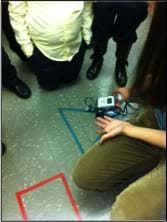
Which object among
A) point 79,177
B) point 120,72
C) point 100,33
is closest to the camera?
point 79,177

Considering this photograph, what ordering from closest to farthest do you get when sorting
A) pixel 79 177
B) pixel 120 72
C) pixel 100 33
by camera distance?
pixel 79 177, pixel 100 33, pixel 120 72

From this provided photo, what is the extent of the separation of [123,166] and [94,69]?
1.34 ft

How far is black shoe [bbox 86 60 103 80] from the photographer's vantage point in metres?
1.15

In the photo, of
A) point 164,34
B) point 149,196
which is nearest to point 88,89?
point 149,196

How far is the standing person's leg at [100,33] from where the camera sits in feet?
2.91

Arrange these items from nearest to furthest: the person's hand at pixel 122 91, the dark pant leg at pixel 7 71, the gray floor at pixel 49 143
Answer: the gray floor at pixel 49 143
the person's hand at pixel 122 91
the dark pant leg at pixel 7 71

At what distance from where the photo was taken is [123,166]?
865 millimetres

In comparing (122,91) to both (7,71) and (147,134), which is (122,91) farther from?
(7,71)

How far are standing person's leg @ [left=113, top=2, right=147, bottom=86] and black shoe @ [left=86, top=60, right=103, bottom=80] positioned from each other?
6 centimetres

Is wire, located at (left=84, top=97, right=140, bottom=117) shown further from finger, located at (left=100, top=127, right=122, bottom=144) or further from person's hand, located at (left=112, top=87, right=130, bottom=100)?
finger, located at (left=100, top=127, right=122, bottom=144)

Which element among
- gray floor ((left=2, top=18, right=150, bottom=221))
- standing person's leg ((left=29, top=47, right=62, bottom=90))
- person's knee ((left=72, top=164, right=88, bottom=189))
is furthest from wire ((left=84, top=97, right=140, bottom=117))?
person's knee ((left=72, top=164, right=88, bottom=189))

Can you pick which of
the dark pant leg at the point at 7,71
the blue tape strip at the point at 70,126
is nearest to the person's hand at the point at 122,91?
the blue tape strip at the point at 70,126

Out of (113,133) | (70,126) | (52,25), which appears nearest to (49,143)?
(70,126)

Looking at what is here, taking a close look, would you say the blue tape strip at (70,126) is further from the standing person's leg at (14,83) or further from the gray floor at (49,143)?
the standing person's leg at (14,83)
